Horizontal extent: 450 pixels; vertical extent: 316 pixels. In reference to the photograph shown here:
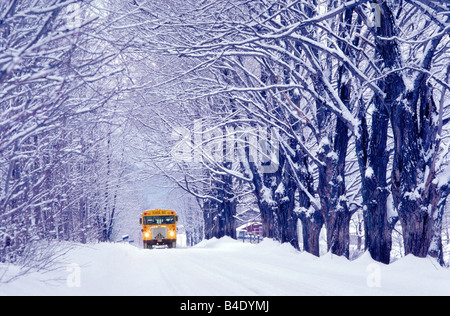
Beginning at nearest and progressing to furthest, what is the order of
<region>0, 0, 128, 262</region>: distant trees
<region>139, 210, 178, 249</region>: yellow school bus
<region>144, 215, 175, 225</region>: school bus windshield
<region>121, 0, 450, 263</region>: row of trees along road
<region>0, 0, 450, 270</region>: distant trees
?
<region>0, 0, 128, 262</region>: distant trees → <region>0, 0, 450, 270</region>: distant trees → <region>121, 0, 450, 263</region>: row of trees along road → <region>139, 210, 178, 249</region>: yellow school bus → <region>144, 215, 175, 225</region>: school bus windshield

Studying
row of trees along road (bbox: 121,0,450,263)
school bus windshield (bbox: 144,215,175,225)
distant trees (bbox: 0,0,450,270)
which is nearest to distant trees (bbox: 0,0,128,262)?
distant trees (bbox: 0,0,450,270)

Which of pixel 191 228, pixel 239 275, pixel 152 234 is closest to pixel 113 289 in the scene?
pixel 239 275

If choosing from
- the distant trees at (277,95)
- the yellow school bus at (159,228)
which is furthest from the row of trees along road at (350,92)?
the yellow school bus at (159,228)

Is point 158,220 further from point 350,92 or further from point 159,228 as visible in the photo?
point 350,92

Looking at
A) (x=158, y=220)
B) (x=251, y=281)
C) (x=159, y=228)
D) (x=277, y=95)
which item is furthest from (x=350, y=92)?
(x=158, y=220)

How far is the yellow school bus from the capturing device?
36.3 m

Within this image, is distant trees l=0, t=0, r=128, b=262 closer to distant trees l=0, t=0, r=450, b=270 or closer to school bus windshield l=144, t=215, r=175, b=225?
distant trees l=0, t=0, r=450, b=270

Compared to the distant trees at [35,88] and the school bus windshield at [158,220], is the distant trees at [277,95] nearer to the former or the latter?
the distant trees at [35,88]

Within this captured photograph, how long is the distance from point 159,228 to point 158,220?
0.61m

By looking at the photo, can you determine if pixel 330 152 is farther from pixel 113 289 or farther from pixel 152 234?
pixel 152 234

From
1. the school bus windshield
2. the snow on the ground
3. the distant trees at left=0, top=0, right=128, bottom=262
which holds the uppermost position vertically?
the distant trees at left=0, top=0, right=128, bottom=262

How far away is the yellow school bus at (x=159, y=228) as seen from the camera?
3628 centimetres

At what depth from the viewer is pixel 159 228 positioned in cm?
3647

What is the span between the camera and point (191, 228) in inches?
2579
